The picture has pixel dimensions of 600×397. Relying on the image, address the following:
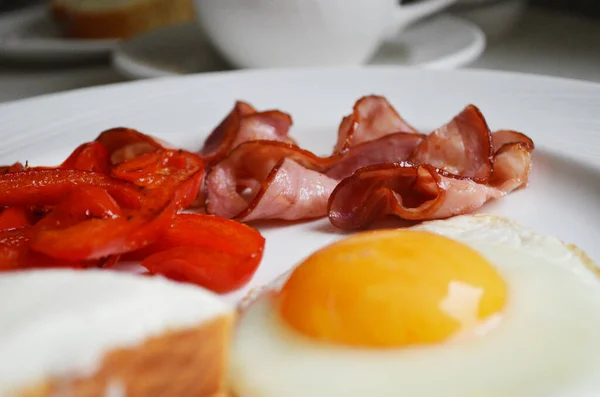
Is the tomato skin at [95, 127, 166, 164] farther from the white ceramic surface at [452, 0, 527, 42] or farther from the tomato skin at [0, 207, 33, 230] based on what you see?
the white ceramic surface at [452, 0, 527, 42]

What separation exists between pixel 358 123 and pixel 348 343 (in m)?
0.72

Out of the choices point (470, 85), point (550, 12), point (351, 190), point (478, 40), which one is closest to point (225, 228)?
point (351, 190)

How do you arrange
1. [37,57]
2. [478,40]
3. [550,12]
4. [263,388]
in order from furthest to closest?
1. [550,12]
2. [37,57]
3. [478,40]
4. [263,388]

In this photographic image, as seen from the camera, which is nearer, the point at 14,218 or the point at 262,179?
the point at 14,218

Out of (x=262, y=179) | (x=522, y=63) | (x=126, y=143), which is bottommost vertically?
(x=522, y=63)

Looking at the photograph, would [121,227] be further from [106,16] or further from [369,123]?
[106,16]

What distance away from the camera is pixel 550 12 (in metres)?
3.37

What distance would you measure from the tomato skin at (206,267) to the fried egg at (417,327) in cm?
13

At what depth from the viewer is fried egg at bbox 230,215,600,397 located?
2.60 ft

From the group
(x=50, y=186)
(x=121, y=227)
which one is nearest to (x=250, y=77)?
(x=50, y=186)

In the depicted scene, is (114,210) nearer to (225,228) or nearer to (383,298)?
(225,228)

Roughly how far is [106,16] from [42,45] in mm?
440

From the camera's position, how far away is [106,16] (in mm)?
2895

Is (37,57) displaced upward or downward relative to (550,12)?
upward
